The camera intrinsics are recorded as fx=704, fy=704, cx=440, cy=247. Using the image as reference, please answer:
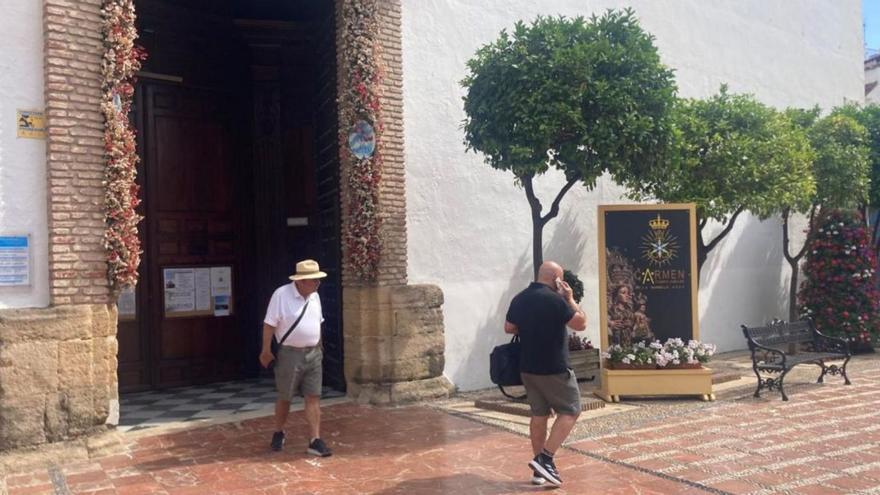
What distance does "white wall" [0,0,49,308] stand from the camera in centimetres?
559

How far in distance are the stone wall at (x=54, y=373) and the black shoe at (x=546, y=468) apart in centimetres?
355

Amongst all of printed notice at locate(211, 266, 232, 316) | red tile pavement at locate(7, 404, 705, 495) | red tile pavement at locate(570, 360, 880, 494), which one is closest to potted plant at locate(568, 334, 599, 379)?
red tile pavement at locate(570, 360, 880, 494)

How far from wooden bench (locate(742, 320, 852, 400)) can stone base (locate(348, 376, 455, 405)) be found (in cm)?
358

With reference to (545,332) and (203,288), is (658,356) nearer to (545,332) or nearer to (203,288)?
(545,332)

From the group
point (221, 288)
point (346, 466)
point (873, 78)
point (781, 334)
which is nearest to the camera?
point (346, 466)

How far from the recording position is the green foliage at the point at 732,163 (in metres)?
8.39

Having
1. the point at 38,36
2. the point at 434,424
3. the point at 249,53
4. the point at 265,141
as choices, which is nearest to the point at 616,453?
the point at 434,424

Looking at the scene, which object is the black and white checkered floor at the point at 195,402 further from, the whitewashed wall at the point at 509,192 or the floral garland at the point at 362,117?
the whitewashed wall at the point at 509,192

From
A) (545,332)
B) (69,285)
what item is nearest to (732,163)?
(545,332)

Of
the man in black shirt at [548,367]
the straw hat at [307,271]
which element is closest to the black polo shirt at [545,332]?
the man in black shirt at [548,367]

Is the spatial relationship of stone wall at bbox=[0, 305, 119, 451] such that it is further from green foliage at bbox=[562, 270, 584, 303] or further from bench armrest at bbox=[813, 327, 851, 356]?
bench armrest at bbox=[813, 327, 851, 356]

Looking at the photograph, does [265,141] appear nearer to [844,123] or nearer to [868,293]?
[844,123]

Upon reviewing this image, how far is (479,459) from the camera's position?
5.49 m

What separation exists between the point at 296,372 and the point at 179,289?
392cm
